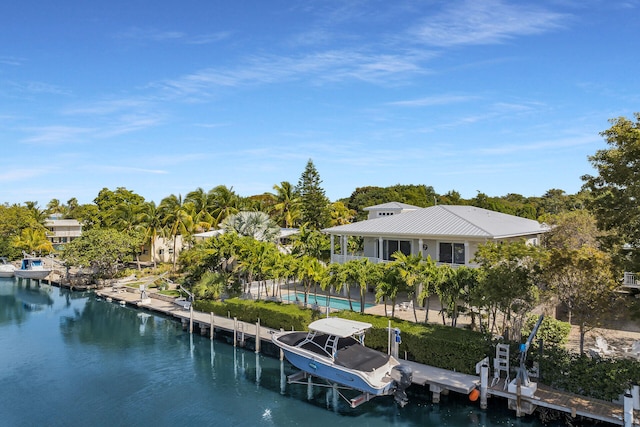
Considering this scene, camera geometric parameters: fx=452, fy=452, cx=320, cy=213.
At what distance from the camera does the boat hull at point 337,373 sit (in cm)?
1788

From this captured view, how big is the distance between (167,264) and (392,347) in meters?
39.8

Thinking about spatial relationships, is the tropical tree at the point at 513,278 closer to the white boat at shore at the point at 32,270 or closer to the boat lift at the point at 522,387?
the boat lift at the point at 522,387

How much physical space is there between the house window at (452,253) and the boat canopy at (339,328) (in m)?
12.1

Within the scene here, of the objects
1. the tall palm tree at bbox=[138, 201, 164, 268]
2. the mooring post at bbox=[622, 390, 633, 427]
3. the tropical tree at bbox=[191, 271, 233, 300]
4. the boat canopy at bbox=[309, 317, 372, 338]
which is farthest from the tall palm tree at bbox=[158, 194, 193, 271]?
the mooring post at bbox=[622, 390, 633, 427]

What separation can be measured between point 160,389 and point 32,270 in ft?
132

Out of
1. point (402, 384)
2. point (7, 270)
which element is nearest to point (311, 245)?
point (402, 384)

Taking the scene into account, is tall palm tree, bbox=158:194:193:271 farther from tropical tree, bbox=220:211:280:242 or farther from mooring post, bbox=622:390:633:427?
mooring post, bbox=622:390:633:427

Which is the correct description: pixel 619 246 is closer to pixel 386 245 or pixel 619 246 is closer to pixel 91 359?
pixel 386 245

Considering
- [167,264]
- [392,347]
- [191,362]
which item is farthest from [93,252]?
[392,347]

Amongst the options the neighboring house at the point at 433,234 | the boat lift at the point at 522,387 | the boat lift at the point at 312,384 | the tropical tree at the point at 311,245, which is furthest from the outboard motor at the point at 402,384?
the tropical tree at the point at 311,245

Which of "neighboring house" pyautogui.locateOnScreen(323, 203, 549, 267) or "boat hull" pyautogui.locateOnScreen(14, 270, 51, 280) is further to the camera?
"boat hull" pyautogui.locateOnScreen(14, 270, 51, 280)

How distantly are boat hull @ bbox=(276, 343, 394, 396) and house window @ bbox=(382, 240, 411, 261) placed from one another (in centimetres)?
1438

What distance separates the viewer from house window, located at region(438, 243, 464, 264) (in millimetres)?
30156

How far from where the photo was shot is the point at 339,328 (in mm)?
20047
